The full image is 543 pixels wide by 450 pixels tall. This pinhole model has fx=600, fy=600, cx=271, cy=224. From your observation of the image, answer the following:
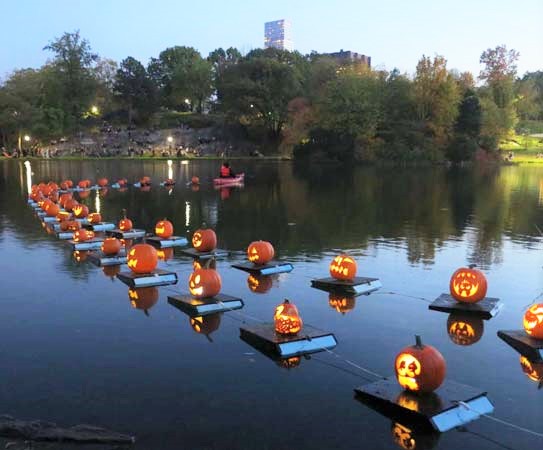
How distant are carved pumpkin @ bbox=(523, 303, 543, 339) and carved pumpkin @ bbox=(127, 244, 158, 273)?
891cm

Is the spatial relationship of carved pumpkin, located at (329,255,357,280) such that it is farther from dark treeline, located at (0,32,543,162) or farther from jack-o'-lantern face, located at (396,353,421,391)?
dark treeline, located at (0,32,543,162)

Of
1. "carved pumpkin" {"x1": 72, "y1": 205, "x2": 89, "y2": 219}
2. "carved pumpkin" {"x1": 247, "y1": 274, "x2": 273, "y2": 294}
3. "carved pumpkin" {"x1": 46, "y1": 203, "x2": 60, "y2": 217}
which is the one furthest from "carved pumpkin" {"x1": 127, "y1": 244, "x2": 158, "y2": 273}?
"carved pumpkin" {"x1": 46, "y1": 203, "x2": 60, "y2": 217}

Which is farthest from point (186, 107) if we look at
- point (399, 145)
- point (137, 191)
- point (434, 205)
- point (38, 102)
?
point (434, 205)

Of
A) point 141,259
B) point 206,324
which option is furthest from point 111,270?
point 206,324

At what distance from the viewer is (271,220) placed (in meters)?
26.6

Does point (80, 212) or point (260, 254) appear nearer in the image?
point (260, 254)

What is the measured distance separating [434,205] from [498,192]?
1037 cm

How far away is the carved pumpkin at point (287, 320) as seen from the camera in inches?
402

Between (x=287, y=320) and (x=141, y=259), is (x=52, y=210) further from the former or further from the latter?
(x=287, y=320)

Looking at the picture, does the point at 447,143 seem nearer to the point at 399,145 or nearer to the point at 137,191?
the point at 399,145

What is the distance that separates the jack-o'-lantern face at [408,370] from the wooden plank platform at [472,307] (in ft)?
15.7

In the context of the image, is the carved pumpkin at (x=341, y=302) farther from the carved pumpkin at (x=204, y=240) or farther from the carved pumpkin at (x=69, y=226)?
the carved pumpkin at (x=69, y=226)

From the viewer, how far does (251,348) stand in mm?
10438

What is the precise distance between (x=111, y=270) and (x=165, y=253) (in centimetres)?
287
